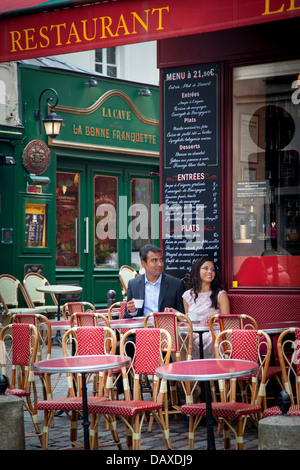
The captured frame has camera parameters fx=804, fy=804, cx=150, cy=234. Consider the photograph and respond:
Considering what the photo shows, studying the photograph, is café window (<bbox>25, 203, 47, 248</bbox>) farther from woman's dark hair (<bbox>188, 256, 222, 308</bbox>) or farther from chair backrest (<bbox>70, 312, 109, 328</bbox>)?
chair backrest (<bbox>70, 312, 109, 328</bbox>)

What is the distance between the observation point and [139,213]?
17500mm

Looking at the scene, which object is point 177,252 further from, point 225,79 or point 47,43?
point 47,43

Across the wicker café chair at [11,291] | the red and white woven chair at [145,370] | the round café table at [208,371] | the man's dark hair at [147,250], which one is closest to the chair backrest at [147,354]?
the red and white woven chair at [145,370]

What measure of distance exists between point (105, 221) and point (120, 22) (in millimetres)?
9551

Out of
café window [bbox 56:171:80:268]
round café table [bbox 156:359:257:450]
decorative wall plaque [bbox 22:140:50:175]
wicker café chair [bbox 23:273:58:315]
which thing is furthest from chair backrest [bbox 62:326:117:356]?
café window [bbox 56:171:80:268]

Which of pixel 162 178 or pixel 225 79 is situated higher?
pixel 225 79

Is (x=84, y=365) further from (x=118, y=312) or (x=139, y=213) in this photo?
(x=139, y=213)

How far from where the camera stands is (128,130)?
16.8 meters

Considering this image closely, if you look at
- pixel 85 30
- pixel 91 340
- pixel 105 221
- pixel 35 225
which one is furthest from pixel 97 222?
pixel 91 340

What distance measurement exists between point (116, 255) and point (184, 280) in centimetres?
809

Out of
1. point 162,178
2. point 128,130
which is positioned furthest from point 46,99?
point 162,178

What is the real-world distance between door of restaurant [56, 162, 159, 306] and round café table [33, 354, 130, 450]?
10006 mm

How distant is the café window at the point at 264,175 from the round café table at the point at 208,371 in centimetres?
306

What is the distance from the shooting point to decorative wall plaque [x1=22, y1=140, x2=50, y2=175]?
1468cm
